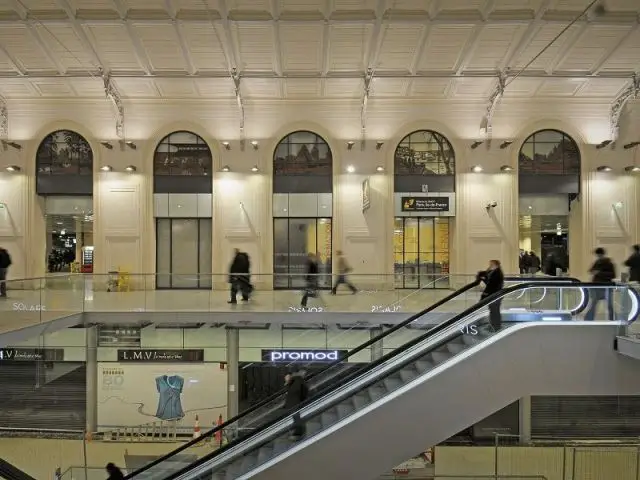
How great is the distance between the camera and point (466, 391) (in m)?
7.72

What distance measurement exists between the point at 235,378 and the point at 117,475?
7.55 metres

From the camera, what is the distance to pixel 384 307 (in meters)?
13.8

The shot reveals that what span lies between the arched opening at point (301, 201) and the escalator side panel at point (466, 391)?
1300 cm

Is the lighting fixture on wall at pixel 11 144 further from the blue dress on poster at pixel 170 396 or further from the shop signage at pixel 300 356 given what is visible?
the shop signage at pixel 300 356

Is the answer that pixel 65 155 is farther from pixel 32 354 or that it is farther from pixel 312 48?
pixel 312 48

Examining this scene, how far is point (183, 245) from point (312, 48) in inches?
347

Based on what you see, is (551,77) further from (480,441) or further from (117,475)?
(117,475)

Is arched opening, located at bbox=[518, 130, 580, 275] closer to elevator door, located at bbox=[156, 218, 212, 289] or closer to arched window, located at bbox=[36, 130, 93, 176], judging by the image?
elevator door, located at bbox=[156, 218, 212, 289]

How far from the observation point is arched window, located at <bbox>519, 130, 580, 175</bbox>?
20781 millimetres

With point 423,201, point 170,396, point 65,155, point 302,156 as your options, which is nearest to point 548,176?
point 423,201

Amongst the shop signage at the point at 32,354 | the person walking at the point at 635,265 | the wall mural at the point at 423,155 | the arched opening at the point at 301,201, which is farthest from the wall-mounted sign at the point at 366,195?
the shop signage at the point at 32,354

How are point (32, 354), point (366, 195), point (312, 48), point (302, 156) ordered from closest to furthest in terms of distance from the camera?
point (32, 354), point (312, 48), point (366, 195), point (302, 156)

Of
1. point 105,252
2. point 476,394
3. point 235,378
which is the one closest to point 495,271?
point 476,394

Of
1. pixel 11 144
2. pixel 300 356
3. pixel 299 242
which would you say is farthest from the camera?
pixel 299 242
